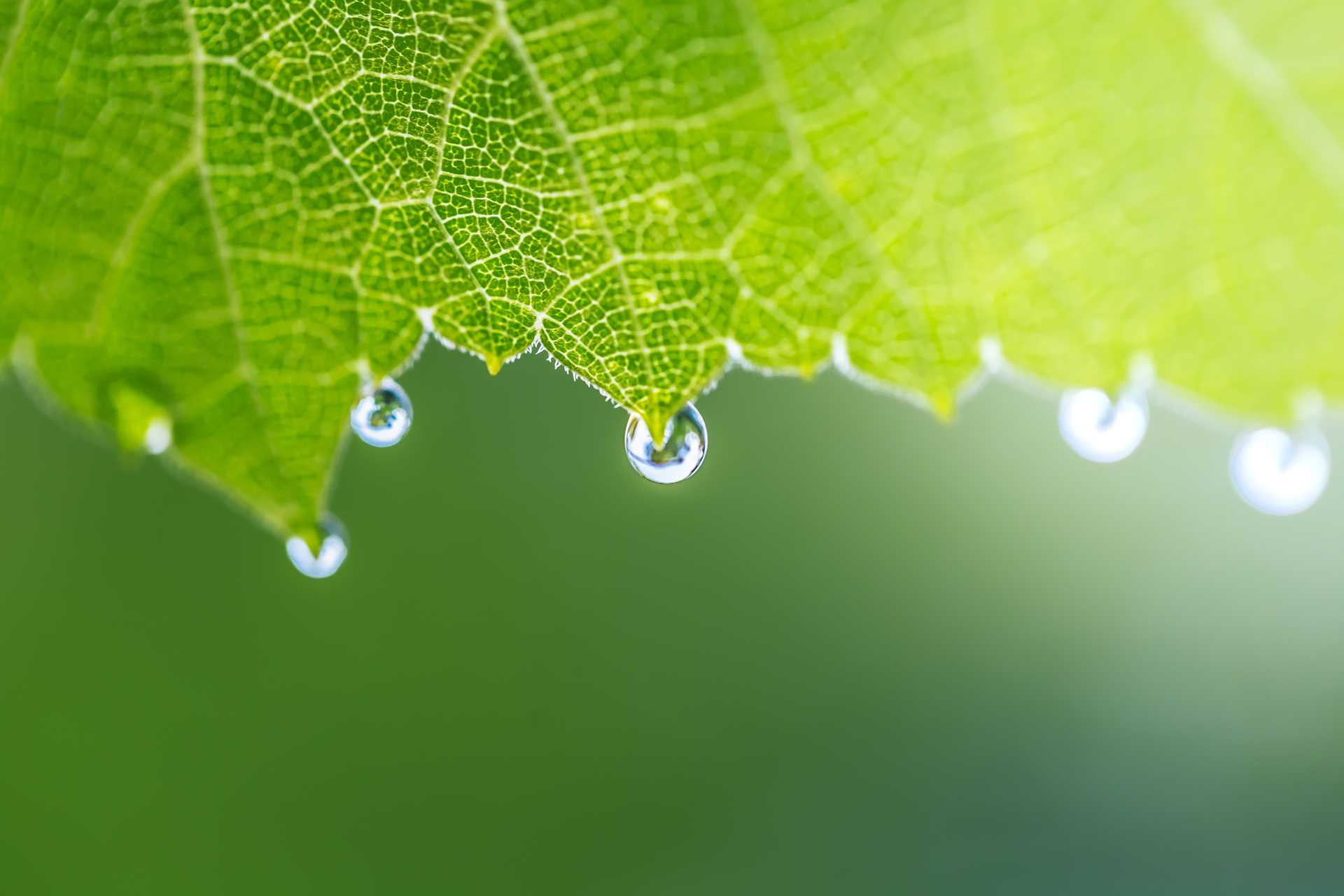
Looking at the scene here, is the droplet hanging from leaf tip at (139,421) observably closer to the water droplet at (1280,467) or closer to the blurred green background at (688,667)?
the water droplet at (1280,467)

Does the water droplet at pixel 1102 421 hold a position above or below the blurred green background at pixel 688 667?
below

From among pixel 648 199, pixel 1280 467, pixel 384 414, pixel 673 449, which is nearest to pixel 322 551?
pixel 384 414

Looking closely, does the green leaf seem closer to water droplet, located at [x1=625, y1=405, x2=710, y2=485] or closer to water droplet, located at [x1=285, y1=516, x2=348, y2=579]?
water droplet, located at [x1=285, y1=516, x2=348, y2=579]

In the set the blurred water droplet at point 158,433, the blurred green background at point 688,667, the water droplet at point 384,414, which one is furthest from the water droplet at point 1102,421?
the blurred green background at point 688,667

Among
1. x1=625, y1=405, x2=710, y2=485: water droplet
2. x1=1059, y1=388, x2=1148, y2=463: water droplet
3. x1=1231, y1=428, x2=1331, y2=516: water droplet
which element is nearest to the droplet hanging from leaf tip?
x1=625, y1=405, x2=710, y2=485: water droplet

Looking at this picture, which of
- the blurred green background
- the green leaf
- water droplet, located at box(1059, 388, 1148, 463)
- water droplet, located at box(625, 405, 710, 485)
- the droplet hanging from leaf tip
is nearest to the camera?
the green leaf

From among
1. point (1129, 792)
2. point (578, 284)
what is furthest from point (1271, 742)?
point (578, 284)
